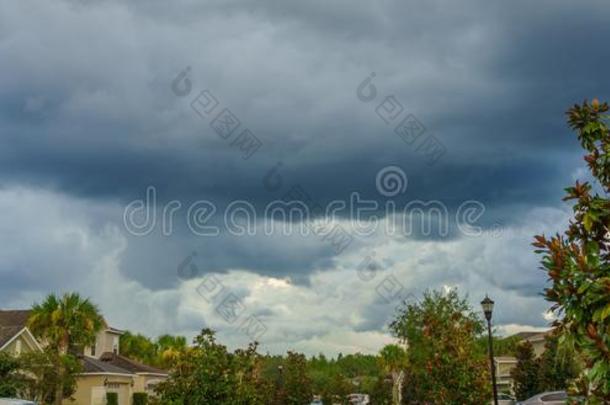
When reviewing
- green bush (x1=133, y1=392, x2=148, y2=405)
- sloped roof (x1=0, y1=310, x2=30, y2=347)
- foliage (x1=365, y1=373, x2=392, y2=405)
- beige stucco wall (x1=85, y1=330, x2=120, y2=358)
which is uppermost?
sloped roof (x1=0, y1=310, x2=30, y2=347)

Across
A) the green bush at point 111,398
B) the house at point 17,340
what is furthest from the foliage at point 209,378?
the green bush at point 111,398

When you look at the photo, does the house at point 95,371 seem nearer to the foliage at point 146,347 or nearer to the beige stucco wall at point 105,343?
the beige stucco wall at point 105,343

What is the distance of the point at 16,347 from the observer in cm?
4328

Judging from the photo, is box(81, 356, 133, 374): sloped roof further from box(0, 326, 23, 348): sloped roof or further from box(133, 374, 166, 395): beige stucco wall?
box(0, 326, 23, 348): sloped roof

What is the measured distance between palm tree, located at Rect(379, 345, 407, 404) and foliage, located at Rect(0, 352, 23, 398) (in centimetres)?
3559

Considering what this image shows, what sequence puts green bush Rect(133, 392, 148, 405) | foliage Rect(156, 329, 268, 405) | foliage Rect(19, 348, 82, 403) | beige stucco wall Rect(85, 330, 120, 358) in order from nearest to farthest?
foliage Rect(156, 329, 268, 405), foliage Rect(19, 348, 82, 403), green bush Rect(133, 392, 148, 405), beige stucco wall Rect(85, 330, 120, 358)

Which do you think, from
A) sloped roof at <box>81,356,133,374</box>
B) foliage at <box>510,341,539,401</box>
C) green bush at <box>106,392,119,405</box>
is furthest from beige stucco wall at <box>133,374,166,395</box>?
foliage at <box>510,341,539,401</box>

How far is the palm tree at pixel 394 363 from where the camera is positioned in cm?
6693

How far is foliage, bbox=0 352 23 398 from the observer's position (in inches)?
1332

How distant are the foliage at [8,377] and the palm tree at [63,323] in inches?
343

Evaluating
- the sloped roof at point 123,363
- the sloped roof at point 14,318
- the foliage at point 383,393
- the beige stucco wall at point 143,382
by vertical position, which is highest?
the sloped roof at point 14,318

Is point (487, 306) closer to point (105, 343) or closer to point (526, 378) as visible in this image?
point (526, 378)

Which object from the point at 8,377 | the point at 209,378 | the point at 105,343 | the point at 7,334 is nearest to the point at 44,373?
the point at 8,377

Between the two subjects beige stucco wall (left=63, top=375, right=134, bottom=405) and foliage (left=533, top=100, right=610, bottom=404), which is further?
beige stucco wall (left=63, top=375, right=134, bottom=405)
